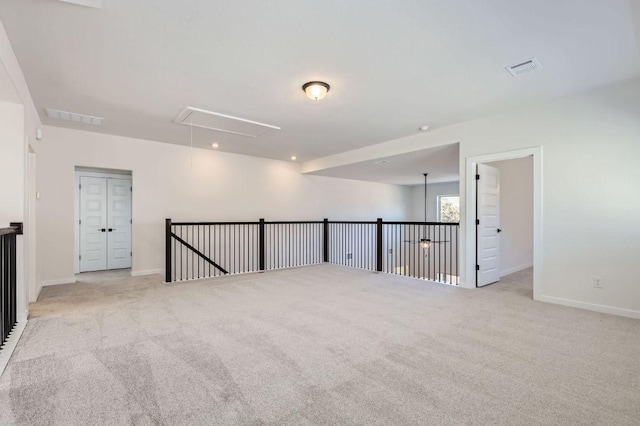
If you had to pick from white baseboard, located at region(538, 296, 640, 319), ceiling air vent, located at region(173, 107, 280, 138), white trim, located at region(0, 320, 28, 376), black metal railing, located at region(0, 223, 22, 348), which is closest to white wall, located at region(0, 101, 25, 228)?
black metal railing, located at region(0, 223, 22, 348)

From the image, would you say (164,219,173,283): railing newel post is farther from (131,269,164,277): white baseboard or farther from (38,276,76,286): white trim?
(38,276,76,286): white trim

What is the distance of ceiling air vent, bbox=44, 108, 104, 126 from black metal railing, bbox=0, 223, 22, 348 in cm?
221

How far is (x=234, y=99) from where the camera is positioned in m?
3.79

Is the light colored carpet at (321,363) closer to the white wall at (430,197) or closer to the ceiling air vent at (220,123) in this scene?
the ceiling air vent at (220,123)

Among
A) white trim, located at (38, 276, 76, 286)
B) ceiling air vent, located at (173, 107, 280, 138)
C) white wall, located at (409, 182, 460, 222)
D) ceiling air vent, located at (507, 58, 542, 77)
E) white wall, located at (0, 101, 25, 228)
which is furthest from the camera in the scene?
white wall, located at (409, 182, 460, 222)

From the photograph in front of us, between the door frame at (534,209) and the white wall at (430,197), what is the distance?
6249 mm

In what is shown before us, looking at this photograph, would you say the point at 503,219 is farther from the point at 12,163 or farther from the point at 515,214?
the point at 12,163

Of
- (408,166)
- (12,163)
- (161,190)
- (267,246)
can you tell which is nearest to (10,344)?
(12,163)

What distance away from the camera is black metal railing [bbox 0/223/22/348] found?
2.51 meters

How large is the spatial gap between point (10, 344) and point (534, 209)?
591 centimetres

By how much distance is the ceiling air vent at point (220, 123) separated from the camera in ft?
14.0

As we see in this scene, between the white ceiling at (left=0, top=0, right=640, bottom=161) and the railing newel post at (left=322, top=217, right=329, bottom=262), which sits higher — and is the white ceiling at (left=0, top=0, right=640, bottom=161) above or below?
above

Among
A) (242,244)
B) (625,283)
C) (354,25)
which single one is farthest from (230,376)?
(242,244)

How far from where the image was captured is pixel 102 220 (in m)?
6.44
